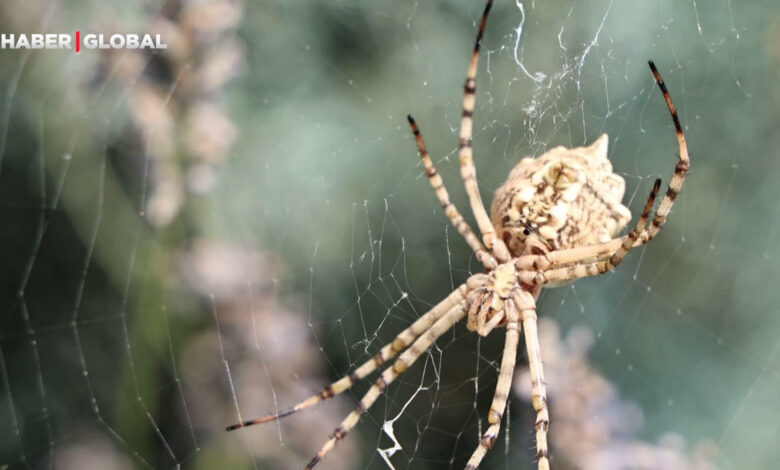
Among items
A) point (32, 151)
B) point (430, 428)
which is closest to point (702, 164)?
point (430, 428)

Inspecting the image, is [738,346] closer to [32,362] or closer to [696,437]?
[696,437]

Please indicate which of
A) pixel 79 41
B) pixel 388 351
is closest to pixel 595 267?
pixel 388 351

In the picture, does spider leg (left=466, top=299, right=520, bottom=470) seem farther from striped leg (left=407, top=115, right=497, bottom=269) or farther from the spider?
striped leg (left=407, top=115, right=497, bottom=269)

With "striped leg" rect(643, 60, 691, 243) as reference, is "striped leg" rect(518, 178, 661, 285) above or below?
below

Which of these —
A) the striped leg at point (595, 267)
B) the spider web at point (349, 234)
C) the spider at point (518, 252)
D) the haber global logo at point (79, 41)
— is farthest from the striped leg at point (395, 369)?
the haber global logo at point (79, 41)

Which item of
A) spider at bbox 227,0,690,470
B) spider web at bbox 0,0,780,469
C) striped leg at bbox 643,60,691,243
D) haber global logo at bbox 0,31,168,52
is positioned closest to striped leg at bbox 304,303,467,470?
spider at bbox 227,0,690,470

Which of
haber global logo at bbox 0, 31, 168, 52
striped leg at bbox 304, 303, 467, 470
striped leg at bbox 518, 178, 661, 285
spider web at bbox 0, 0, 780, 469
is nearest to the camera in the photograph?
striped leg at bbox 518, 178, 661, 285
